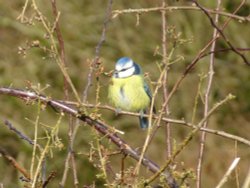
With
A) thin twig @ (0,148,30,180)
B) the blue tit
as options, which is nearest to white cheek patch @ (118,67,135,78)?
the blue tit

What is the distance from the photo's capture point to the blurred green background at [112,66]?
7781 millimetres

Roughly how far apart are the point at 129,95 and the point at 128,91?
1.2 inches

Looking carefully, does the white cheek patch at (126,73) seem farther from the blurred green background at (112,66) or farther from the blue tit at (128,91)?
the blurred green background at (112,66)

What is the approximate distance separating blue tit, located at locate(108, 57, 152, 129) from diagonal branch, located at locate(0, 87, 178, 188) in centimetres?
205

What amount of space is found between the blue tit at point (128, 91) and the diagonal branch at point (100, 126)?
205cm

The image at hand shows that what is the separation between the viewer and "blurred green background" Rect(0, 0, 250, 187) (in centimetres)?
778

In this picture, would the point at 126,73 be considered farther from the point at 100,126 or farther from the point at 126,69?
the point at 100,126

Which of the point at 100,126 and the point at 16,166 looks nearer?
the point at 16,166

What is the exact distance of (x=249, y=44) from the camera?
822cm

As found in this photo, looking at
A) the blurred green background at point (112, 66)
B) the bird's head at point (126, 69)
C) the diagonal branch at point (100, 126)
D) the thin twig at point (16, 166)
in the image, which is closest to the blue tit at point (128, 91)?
the bird's head at point (126, 69)

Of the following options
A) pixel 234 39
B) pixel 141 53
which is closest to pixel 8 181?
pixel 141 53

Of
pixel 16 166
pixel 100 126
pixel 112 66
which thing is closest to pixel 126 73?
pixel 100 126

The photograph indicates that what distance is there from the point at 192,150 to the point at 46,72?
6.46 feet

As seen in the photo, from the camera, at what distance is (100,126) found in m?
2.64
